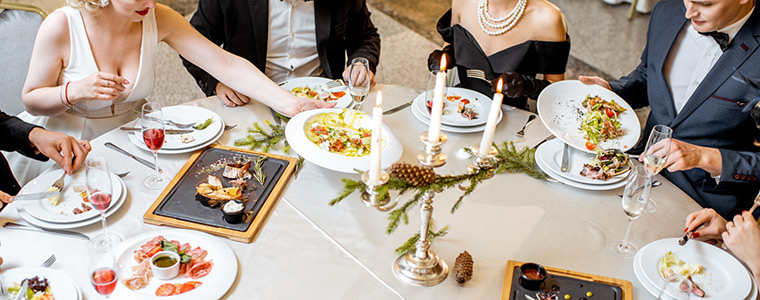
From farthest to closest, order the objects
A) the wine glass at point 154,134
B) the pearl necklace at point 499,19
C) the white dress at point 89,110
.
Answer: the pearl necklace at point 499,19
the white dress at point 89,110
the wine glass at point 154,134

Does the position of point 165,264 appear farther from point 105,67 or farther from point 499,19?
point 499,19

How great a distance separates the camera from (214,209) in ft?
5.49

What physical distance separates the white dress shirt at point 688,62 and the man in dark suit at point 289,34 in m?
1.20

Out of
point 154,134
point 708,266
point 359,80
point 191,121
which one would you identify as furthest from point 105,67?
point 708,266

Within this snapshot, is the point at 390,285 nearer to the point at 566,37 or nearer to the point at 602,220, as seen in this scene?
the point at 602,220

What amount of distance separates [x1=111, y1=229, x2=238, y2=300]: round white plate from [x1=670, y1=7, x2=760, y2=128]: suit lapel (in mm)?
1725

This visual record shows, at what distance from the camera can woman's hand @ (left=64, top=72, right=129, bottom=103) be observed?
6.40ft

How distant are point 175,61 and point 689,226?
3.82 metres

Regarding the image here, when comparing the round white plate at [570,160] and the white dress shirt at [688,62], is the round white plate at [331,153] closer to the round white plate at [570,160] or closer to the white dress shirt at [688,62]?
the round white plate at [570,160]

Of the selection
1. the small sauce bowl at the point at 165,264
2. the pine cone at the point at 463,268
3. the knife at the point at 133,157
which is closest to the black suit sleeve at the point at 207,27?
the knife at the point at 133,157

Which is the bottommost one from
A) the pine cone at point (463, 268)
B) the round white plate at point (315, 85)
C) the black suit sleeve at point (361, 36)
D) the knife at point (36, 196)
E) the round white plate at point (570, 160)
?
the black suit sleeve at point (361, 36)

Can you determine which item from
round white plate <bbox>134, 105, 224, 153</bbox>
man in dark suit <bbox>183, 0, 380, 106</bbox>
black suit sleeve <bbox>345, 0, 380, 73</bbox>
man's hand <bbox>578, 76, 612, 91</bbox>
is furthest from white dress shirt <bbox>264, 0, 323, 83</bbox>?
man's hand <bbox>578, 76, 612, 91</bbox>

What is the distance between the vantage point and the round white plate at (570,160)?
186 centimetres

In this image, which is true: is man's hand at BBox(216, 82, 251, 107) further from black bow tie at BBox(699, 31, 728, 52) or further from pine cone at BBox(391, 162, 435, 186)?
black bow tie at BBox(699, 31, 728, 52)
